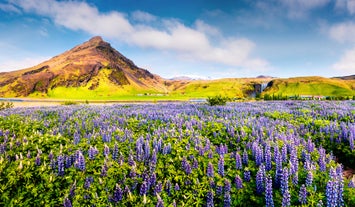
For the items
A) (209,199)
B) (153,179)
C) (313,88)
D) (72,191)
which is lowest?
(209,199)

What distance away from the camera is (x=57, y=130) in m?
8.07

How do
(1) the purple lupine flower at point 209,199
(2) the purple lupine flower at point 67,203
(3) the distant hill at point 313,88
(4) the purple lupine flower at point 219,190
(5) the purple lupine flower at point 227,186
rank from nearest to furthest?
(2) the purple lupine flower at point 67,203, (1) the purple lupine flower at point 209,199, (5) the purple lupine flower at point 227,186, (4) the purple lupine flower at point 219,190, (3) the distant hill at point 313,88

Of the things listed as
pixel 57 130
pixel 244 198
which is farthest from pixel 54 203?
pixel 57 130


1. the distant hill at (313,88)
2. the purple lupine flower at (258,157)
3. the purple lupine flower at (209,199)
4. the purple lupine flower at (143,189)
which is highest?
the distant hill at (313,88)

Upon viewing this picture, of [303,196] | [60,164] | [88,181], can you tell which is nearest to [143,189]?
[88,181]

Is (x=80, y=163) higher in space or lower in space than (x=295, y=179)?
higher

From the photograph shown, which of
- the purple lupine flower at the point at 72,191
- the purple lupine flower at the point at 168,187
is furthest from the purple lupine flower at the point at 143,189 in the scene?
the purple lupine flower at the point at 72,191

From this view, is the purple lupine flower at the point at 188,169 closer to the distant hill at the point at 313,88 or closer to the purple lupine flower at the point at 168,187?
the purple lupine flower at the point at 168,187

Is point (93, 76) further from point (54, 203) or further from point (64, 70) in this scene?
point (54, 203)

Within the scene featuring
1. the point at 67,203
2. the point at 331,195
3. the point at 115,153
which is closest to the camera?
the point at 331,195

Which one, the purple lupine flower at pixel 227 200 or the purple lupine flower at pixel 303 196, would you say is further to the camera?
the purple lupine flower at pixel 227 200

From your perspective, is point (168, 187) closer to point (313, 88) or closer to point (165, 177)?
point (165, 177)

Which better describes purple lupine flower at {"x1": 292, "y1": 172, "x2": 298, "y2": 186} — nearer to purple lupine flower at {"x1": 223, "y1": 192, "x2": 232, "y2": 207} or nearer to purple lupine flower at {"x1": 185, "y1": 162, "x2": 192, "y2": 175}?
purple lupine flower at {"x1": 223, "y1": 192, "x2": 232, "y2": 207}

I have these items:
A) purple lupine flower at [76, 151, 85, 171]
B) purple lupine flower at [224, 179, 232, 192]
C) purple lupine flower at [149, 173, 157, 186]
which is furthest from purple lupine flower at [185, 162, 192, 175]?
purple lupine flower at [76, 151, 85, 171]
